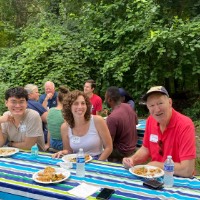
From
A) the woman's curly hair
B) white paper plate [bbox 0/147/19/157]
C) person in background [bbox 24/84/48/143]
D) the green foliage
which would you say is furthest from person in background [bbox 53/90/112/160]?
the green foliage

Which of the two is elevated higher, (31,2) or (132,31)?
(31,2)

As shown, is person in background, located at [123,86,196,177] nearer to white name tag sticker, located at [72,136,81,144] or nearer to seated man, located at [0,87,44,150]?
white name tag sticker, located at [72,136,81,144]

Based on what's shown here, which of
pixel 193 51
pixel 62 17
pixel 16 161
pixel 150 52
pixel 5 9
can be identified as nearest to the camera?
pixel 16 161

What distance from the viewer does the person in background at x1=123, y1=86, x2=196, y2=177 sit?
7.66ft

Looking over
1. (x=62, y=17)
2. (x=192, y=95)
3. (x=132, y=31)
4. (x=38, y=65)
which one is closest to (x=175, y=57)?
(x=132, y=31)

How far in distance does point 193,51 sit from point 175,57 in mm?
463

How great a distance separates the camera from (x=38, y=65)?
8094 millimetres

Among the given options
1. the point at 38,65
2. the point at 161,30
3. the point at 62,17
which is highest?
the point at 62,17

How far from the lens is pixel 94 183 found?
223cm

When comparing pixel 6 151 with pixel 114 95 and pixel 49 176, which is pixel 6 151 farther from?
pixel 114 95

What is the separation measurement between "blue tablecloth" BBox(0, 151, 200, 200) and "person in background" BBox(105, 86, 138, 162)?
1.21m

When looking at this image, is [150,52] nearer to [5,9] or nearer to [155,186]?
[155,186]

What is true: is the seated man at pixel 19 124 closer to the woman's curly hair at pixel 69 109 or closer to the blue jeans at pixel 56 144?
the woman's curly hair at pixel 69 109

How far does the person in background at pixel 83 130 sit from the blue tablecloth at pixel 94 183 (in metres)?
0.45
